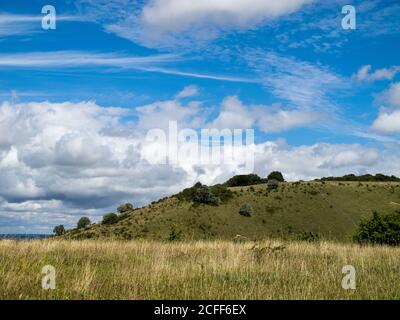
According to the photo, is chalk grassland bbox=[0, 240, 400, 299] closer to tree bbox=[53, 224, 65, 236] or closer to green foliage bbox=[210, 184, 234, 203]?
tree bbox=[53, 224, 65, 236]

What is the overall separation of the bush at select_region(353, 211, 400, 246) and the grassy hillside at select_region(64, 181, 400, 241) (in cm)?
3996

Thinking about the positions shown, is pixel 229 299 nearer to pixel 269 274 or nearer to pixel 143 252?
pixel 269 274

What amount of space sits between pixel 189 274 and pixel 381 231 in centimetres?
1858

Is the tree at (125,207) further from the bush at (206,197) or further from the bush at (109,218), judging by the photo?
the bush at (206,197)

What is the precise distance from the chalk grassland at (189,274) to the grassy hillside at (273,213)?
164 ft

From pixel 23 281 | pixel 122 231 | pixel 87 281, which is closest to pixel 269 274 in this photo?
pixel 87 281

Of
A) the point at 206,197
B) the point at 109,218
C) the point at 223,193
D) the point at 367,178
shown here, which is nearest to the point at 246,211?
the point at 206,197

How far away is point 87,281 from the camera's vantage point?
10.2 metres

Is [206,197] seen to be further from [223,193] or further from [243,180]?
[243,180]

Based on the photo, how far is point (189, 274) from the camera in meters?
12.1

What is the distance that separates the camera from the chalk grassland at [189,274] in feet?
32.1

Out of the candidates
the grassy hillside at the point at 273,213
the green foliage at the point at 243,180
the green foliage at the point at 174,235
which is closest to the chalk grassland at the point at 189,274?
the green foliage at the point at 174,235

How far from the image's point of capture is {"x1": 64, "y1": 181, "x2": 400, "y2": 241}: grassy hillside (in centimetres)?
7250
